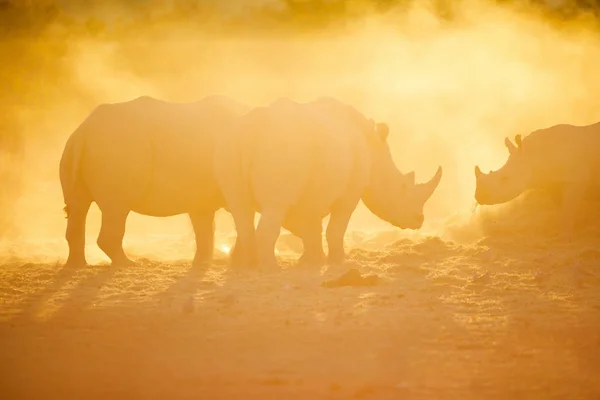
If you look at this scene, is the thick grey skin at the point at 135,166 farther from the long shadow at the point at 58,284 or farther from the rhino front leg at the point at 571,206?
the rhino front leg at the point at 571,206

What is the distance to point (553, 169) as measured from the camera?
16078 mm

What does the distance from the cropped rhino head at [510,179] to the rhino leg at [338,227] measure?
3746mm

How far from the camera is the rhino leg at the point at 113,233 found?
13414 mm

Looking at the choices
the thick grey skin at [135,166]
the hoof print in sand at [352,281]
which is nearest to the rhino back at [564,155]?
the thick grey skin at [135,166]

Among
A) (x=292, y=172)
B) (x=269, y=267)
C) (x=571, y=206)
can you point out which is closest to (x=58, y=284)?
(x=269, y=267)

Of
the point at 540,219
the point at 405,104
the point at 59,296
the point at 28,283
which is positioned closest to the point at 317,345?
the point at 59,296

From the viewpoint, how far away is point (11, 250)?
17250mm

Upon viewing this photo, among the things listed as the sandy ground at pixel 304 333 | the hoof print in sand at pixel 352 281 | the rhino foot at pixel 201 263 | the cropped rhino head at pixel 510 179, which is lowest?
the sandy ground at pixel 304 333

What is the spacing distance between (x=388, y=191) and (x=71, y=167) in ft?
15.6

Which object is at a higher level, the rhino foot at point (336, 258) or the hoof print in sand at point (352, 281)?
the rhino foot at point (336, 258)

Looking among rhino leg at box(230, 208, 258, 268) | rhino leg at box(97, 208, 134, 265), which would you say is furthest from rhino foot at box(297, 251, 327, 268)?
rhino leg at box(97, 208, 134, 265)

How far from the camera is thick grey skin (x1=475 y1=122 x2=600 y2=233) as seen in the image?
1593 centimetres

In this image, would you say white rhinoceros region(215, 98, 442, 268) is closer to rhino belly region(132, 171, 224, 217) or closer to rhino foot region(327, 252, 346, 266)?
rhino foot region(327, 252, 346, 266)

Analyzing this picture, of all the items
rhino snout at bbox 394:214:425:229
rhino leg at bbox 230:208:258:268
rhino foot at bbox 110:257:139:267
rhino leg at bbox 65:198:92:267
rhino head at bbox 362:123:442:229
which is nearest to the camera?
rhino leg at bbox 230:208:258:268
